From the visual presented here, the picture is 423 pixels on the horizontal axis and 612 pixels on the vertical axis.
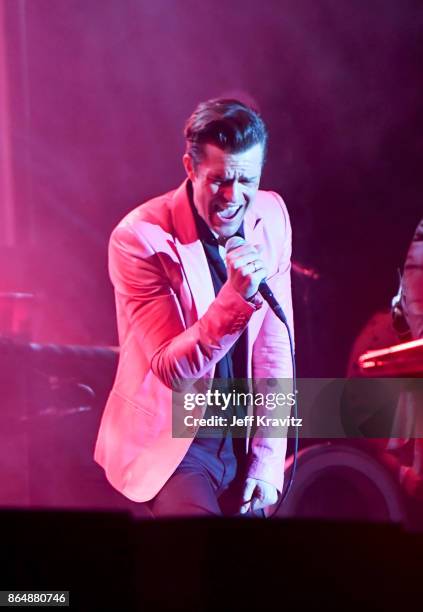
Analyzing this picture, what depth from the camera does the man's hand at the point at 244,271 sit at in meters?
2.17

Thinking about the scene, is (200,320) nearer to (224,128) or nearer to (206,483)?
(206,483)

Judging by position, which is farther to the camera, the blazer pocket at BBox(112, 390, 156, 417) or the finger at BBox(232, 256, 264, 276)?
the blazer pocket at BBox(112, 390, 156, 417)

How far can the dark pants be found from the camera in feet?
7.14

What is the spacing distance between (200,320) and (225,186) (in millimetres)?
417

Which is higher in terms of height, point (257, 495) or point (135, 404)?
point (135, 404)

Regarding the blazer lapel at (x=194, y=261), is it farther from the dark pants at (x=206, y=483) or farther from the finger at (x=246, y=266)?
the dark pants at (x=206, y=483)

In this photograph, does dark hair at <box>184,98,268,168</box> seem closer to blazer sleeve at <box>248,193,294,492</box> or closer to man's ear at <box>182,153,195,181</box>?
man's ear at <box>182,153,195,181</box>

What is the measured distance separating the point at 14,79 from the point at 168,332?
1.02 meters

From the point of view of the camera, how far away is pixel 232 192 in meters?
2.26

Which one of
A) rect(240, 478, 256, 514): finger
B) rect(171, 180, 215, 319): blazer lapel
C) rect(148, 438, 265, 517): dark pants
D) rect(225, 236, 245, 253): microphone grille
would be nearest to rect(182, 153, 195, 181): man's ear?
rect(171, 180, 215, 319): blazer lapel

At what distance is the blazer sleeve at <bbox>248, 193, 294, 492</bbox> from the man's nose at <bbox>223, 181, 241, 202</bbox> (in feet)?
0.73

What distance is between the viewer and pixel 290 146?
93.7 inches

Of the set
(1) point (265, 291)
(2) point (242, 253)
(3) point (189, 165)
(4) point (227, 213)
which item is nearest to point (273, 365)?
(1) point (265, 291)

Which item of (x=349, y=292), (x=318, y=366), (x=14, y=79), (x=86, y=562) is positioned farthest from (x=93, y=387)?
(x=14, y=79)
